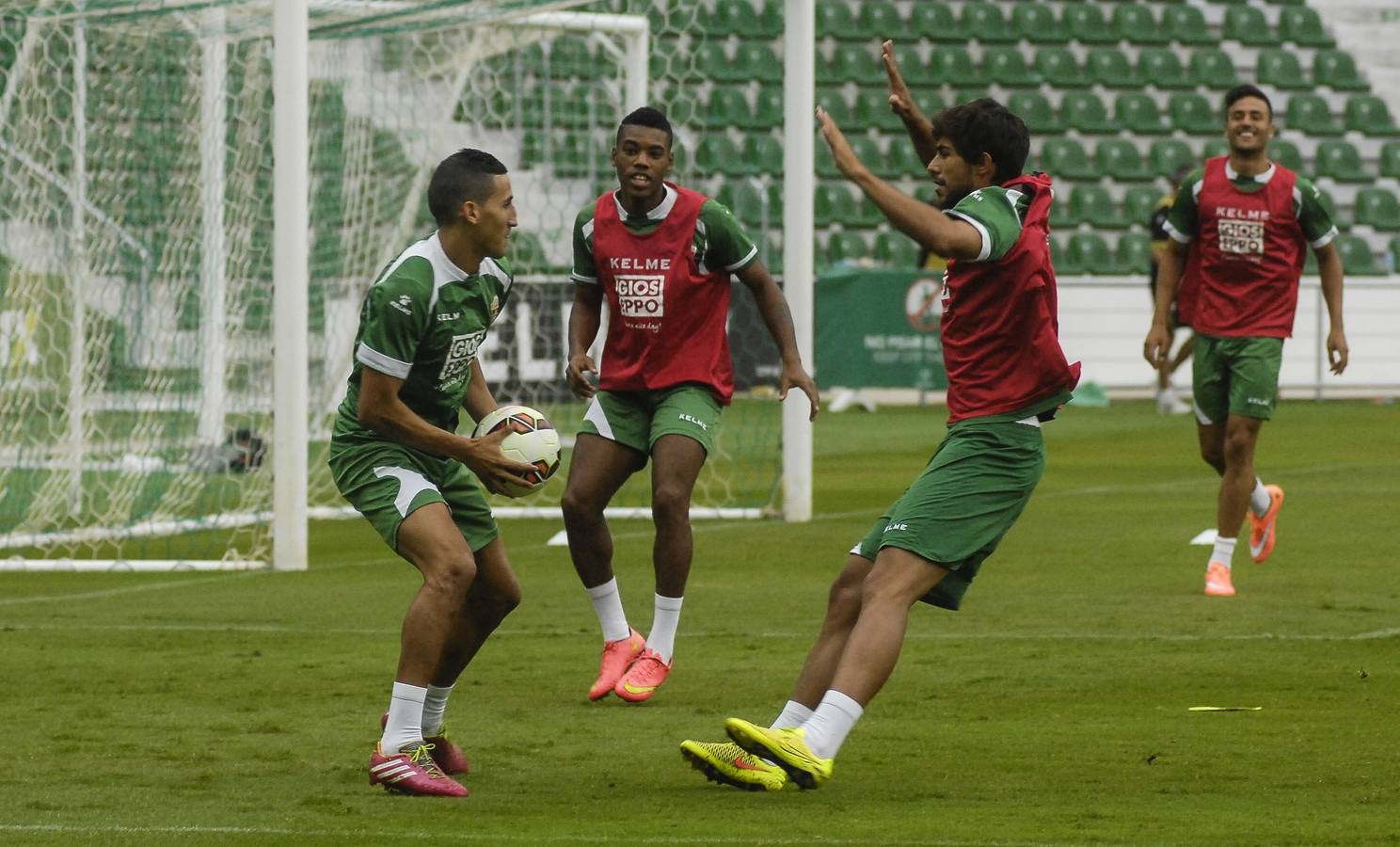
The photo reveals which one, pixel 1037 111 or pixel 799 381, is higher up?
pixel 1037 111

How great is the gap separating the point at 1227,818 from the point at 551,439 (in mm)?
2126

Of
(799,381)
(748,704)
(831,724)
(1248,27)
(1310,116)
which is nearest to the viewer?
(831,724)

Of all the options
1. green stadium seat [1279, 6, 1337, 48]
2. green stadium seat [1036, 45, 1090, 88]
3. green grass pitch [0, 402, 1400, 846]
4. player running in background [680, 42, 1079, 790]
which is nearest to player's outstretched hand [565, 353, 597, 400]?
green grass pitch [0, 402, 1400, 846]

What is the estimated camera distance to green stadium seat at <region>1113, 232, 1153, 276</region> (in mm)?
27328

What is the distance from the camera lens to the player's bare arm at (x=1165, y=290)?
9352 mm

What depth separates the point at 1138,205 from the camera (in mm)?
28219

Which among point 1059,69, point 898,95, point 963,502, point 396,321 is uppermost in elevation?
point 1059,69

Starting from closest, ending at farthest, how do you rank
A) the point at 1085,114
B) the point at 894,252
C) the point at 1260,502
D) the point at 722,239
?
the point at 722,239, the point at 1260,502, the point at 894,252, the point at 1085,114

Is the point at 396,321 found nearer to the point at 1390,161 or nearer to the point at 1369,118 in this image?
the point at 1390,161

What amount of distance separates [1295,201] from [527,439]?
15.6 ft

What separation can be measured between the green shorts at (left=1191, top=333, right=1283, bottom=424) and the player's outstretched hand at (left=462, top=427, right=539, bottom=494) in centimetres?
458

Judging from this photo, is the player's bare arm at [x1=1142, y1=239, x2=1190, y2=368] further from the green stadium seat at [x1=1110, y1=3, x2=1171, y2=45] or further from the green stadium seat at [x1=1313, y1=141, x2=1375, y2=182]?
the green stadium seat at [x1=1110, y1=3, x2=1171, y2=45]

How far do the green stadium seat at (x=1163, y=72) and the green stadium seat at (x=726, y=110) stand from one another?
20.7 ft

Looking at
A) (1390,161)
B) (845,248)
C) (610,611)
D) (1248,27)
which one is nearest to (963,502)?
(610,611)
